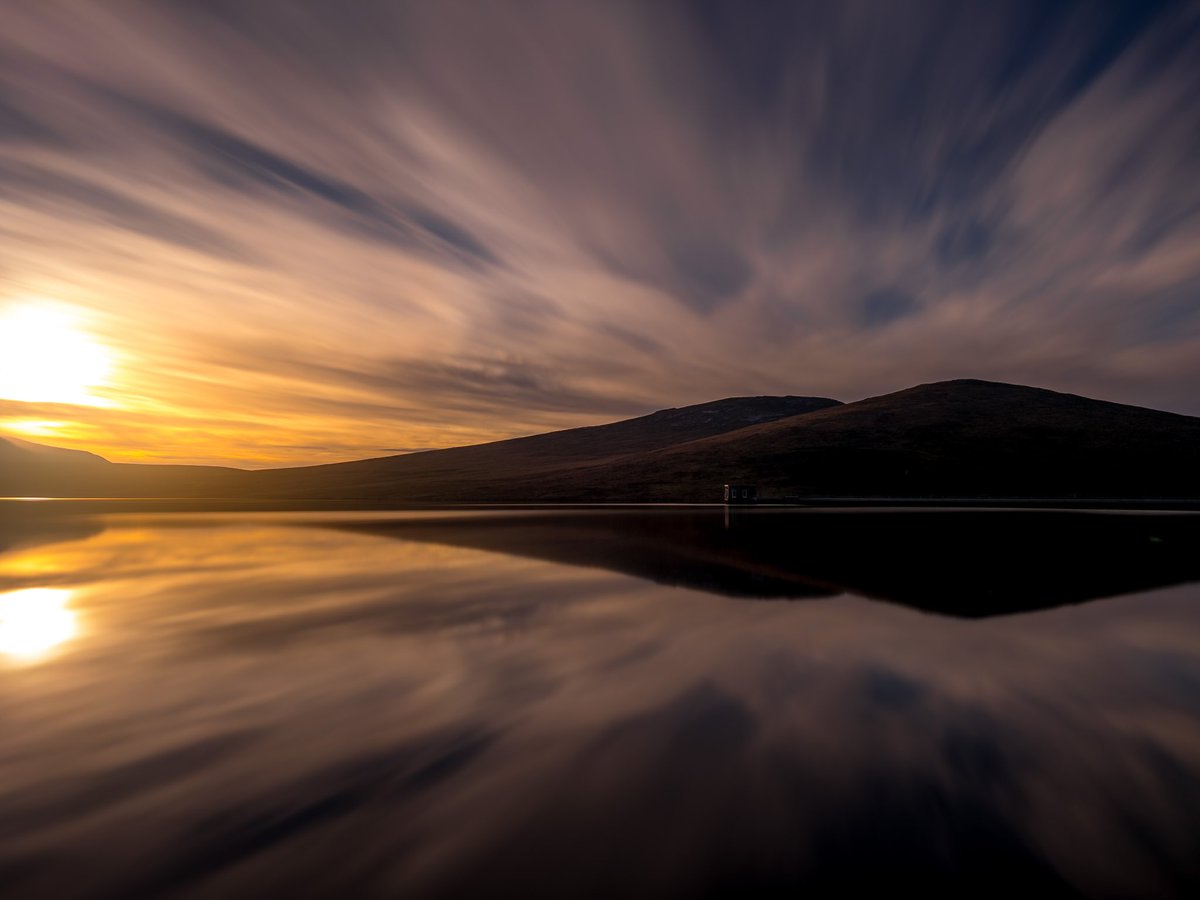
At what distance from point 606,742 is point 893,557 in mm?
20160

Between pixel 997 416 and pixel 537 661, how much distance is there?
505 feet

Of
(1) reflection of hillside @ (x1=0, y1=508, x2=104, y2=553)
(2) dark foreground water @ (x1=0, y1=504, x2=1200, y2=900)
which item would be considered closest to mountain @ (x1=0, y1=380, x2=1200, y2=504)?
(1) reflection of hillside @ (x1=0, y1=508, x2=104, y2=553)

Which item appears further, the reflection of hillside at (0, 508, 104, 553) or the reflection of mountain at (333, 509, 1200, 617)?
the reflection of hillside at (0, 508, 104, 553)

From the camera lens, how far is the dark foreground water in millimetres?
4547

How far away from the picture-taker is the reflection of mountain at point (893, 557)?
16.1 meters

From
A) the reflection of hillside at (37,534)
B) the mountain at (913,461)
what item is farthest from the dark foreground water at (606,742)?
the mountain at (913,461)

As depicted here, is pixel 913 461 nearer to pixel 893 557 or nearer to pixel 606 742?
pixel 893 557

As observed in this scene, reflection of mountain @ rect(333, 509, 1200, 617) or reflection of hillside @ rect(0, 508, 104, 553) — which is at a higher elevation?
reflection of hillside @ rect(0, 508, 104, 553)

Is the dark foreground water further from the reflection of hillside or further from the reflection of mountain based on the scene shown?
the reflection of hillside

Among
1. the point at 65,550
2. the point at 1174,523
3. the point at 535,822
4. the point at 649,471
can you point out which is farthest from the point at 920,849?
the point at 649,471

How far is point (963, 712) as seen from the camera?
786 cm

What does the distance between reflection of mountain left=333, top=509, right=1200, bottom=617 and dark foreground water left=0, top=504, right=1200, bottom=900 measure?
591mm

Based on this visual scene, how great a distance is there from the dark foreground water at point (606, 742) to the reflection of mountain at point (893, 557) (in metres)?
0.59

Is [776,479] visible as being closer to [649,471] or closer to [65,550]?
[649,471]
